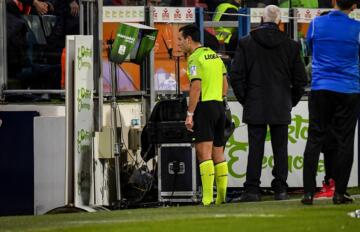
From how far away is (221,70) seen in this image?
51.0 ft

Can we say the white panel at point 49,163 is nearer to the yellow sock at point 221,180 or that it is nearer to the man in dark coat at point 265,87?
the yellow sock at point 221,180

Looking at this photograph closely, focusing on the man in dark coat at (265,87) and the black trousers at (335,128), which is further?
the man in dark coat at (265,87)

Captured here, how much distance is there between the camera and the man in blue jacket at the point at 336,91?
1252 centimetres

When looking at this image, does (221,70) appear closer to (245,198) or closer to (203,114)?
(203,114)

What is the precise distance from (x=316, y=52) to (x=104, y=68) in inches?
233

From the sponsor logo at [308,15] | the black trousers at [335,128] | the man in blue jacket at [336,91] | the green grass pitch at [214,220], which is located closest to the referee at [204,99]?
the green grass pitch at [214,220]

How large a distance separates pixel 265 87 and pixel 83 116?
8.48 feet

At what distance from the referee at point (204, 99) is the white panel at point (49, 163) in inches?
88.3

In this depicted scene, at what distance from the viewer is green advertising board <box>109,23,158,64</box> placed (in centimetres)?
1684

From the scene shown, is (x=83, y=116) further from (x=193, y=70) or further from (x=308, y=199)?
(x=308, y=199)

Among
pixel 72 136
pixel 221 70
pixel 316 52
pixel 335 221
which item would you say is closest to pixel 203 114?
pixel 221 70

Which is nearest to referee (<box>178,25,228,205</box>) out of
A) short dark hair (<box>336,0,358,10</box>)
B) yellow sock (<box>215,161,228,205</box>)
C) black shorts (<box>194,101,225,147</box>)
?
black shorts (<box>194,101,225,147</box>)

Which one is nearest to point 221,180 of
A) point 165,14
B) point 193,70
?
point 193,70

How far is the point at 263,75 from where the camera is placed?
1464 centimetres
